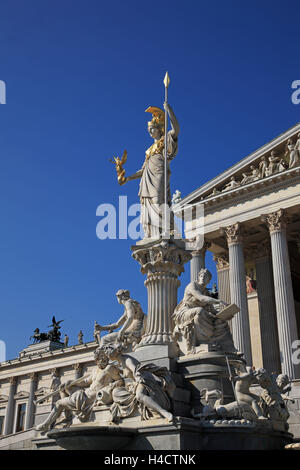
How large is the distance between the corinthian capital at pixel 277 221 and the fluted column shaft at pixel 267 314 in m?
4.68

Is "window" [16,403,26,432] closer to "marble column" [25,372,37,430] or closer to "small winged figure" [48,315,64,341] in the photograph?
"marble column" [25,372,37,430]

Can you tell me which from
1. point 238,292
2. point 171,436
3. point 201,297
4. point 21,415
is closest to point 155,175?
Answer: point 201,297

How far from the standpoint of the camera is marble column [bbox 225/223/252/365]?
29641mm

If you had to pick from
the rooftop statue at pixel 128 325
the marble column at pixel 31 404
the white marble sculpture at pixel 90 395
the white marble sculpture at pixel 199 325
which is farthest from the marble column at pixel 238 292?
the marble column at pixel 31 404

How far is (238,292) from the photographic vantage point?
3122 cm

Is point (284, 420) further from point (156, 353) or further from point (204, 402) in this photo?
point (156, 353)

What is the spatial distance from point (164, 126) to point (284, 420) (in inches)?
301

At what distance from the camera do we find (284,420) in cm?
920

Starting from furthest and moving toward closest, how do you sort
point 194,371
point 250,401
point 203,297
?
point 203,297 → point 194,371 → point 250,401

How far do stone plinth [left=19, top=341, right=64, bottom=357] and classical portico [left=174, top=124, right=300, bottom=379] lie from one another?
33582 mm

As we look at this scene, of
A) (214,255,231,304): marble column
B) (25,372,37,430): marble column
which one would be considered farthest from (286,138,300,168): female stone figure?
(25,372,37,430): marble column

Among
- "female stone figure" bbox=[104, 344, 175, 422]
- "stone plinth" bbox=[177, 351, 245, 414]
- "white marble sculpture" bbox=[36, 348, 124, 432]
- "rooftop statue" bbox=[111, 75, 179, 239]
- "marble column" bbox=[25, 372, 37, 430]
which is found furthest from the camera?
"marble column" bbox=[25, 372, 37, 430]

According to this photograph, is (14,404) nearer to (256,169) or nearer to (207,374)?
(256,169)

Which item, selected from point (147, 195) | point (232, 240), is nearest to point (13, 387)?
point (232, 240)
